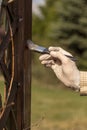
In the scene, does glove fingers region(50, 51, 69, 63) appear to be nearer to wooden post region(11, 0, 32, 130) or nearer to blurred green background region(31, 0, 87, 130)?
wooden post region(11, 0, 32, 130)

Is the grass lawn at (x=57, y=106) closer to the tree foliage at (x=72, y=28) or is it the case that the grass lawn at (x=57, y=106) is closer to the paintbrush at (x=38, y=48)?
the tree foliage at (x=72, y=28)

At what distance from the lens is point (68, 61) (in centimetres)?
225

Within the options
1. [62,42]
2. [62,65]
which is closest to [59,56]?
[62,65]

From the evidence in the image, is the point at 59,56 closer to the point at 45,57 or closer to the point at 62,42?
the point at 45,57

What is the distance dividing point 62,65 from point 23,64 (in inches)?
6.0

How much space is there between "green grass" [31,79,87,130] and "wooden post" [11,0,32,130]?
8.10 meters

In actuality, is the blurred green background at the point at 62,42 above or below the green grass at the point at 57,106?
above

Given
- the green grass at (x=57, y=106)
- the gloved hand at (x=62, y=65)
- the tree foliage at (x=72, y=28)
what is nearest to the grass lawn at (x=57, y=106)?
the green grass at (x=57, y=106)

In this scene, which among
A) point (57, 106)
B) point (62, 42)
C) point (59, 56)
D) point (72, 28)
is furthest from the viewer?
point (62, 42)

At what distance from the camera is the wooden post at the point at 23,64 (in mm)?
2195

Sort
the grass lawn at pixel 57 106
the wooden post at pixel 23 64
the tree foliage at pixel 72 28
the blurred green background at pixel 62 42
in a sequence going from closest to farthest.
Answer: the wooden post at pixel 23 64 → the grass lawn at pixel 57 106 → the blurred green background at pixel 62 42 → the tree foliage at pixel 72 28

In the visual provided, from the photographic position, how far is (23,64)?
2.24 m

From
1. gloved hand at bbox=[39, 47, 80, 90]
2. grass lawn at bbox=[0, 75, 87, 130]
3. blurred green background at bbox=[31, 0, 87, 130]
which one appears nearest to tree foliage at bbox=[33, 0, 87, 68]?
blurred green background at bbox=[31, 0, 87, 130]

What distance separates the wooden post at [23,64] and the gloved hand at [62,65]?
74 mm
